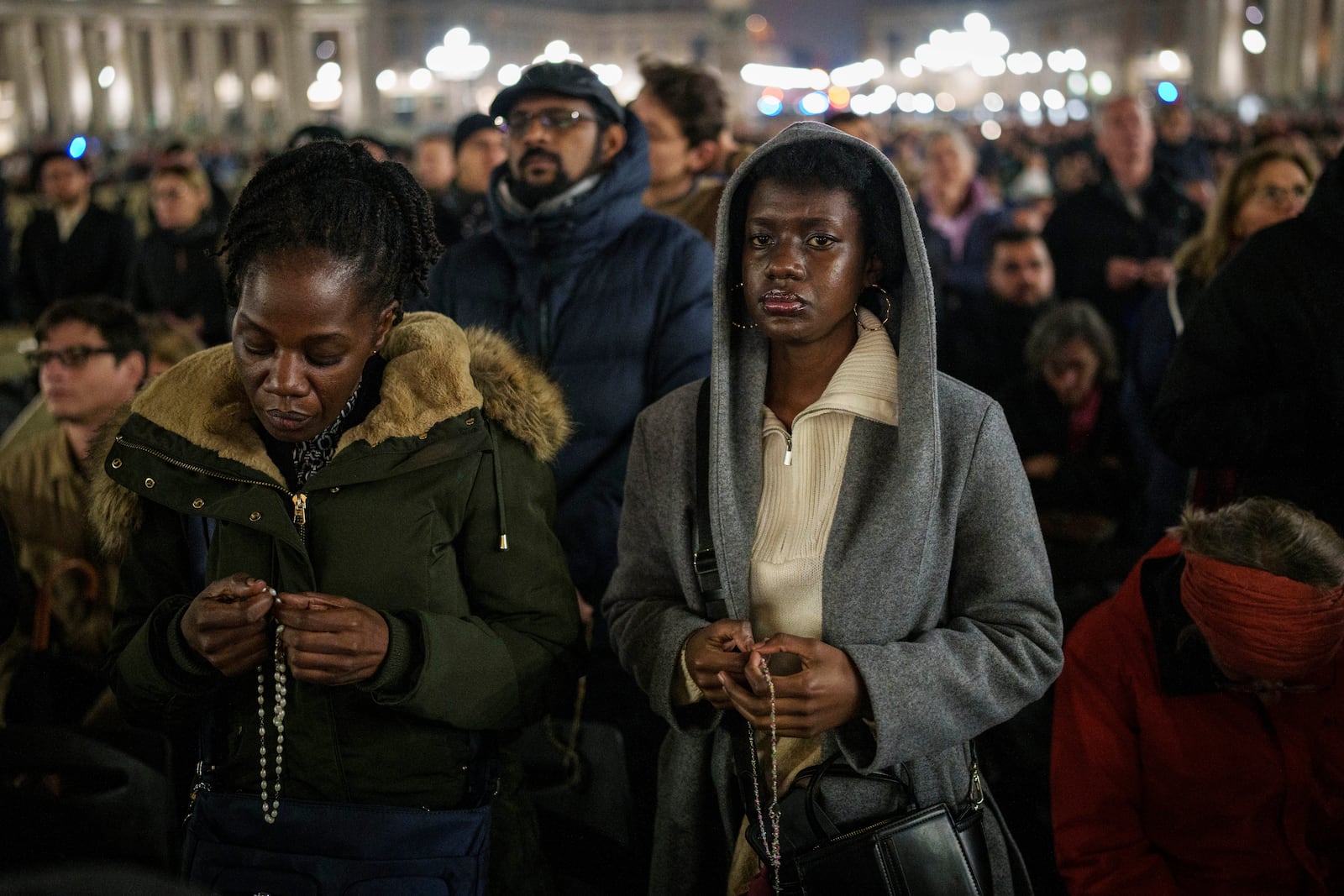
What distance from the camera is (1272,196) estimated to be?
14.4 ft

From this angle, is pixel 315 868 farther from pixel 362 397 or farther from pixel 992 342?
pixel 992 342

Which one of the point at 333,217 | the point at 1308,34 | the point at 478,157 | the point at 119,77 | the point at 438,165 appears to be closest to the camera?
the point at 333,217

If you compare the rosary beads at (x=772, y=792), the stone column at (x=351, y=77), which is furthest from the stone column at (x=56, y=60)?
the rosary beads at (x=772, y=792)

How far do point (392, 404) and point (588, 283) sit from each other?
56.2 inches

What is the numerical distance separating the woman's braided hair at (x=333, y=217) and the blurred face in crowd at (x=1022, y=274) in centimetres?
451

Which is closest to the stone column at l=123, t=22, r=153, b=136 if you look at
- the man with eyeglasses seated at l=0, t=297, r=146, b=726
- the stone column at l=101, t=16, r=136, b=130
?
the stone column at l=101, t=16, r=136, b=130

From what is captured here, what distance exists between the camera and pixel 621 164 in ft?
11.4

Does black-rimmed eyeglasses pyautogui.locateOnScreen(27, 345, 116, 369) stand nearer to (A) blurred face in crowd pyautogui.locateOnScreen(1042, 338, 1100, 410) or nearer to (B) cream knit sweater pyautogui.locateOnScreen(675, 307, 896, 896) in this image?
(B) cream knit sweater pyautogui.locateOnScreen(675, 307, 896, 896)

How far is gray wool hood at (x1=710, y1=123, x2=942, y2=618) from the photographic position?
202cm

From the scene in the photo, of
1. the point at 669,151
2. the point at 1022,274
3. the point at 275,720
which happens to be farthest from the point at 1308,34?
the point at 275,720

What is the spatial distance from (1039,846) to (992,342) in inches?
117

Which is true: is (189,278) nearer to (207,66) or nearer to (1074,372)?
(1074,372)

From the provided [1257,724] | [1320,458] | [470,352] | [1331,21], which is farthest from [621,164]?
[1331,21]

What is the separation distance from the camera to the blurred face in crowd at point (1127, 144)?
6.63 m
